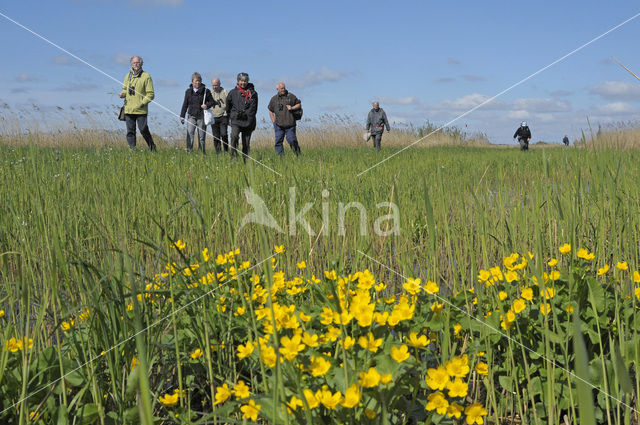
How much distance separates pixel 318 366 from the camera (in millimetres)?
1177

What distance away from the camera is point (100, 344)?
1.52m

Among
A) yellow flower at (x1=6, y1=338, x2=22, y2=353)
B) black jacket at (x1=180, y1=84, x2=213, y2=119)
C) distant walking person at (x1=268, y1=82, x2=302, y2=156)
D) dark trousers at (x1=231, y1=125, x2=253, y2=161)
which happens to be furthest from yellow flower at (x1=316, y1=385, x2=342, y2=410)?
black jacket at (x1=180, y1=84, x2=213, y2=119)

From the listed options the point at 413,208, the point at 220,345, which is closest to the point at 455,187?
the point at 413,208

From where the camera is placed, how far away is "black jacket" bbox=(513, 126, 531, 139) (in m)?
20.2

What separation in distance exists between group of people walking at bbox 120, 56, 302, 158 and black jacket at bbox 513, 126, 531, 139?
1297 centimetres

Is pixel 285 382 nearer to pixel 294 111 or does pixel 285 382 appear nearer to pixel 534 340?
pixel 534 340

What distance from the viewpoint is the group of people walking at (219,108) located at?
357 inches

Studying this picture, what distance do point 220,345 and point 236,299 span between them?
219mm

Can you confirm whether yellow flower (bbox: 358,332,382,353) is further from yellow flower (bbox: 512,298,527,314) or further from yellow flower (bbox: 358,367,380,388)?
yellow flower (bbox: 512,298,527,314)

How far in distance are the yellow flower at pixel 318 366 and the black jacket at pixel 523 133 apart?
68.2 ft

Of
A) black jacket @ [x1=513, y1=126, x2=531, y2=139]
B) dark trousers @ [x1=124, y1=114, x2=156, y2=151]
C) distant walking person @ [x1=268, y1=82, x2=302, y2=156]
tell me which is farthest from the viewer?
black jacket @ [x1=513, y1=126, x2=531, y2=139]

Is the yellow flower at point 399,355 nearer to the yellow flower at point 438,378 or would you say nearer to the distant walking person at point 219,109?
the yellow flower at point 438,378

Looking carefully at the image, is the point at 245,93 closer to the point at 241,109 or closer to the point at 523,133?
the point at 241,109

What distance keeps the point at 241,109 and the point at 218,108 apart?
52.7 inches
